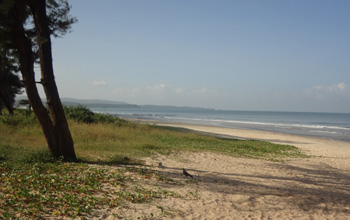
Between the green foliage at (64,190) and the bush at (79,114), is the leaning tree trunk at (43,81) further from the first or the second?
the bush at (79,114)

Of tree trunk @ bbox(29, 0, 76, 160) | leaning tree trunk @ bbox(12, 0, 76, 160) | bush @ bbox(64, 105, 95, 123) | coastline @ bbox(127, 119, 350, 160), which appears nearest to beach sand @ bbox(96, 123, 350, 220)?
tree trunk @ bbox(29, 0, 76, 160)

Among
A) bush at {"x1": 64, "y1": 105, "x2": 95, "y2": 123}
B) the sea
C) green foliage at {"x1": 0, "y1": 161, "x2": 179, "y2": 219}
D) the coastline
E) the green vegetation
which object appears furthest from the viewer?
the sea

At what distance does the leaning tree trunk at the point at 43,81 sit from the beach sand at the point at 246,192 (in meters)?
2.88

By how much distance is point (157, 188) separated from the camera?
736 centimetres

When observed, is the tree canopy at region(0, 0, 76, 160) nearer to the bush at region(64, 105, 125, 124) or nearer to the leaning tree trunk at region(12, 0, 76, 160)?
the leaning tree trunk at region(12, 0, 76, 160)

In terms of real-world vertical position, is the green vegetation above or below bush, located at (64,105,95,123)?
below

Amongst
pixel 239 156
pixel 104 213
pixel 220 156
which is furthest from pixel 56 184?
pixel 239 156

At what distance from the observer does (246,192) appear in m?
7.64

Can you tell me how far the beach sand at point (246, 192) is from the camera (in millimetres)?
6062

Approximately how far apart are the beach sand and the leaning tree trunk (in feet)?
9.43

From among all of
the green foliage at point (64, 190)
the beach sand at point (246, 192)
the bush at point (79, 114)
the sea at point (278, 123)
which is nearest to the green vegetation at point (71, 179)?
the green foliage at point (64, 190)

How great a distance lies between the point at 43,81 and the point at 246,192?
6.53 m

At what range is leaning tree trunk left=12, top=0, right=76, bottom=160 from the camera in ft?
28.9

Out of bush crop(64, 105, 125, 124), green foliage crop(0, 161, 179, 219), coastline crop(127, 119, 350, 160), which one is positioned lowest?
coastline crop(127, 119, 350, 160)
